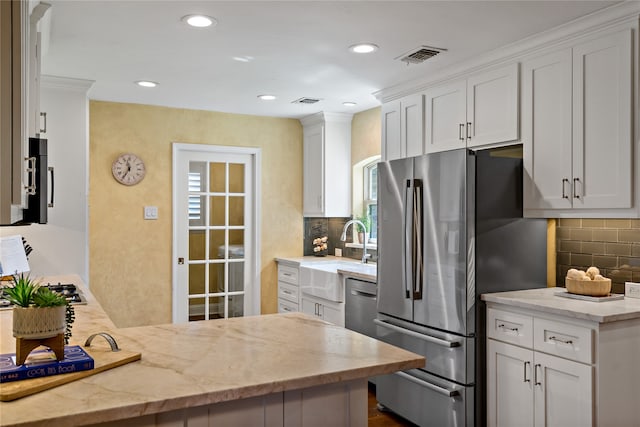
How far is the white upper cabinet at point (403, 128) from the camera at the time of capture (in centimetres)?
380

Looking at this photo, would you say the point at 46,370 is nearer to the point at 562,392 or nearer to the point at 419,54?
the point at 562,392

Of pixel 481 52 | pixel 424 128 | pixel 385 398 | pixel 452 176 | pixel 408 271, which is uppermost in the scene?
pixel 481 52

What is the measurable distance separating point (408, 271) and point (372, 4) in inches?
63.4

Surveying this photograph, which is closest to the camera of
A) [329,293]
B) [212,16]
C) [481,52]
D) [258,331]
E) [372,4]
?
[258,331]

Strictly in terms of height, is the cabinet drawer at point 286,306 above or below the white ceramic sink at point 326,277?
below

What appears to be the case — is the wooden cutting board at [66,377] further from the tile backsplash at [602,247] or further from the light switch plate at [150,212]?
the light switch plate at [150,212]

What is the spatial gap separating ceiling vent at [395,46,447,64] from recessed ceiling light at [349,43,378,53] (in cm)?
23

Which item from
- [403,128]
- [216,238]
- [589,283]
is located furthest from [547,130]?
[216,238]

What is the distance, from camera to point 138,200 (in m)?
4.86

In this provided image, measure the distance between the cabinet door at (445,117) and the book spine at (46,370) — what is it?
2702mm

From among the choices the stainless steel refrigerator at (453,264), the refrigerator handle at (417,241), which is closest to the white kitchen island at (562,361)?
the stainless steel refrigerator at (453,264)

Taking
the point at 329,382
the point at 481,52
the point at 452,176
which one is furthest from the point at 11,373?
the point at 481,52

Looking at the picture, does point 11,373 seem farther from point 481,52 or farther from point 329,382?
point 481,52

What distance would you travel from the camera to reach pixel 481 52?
3.21m
